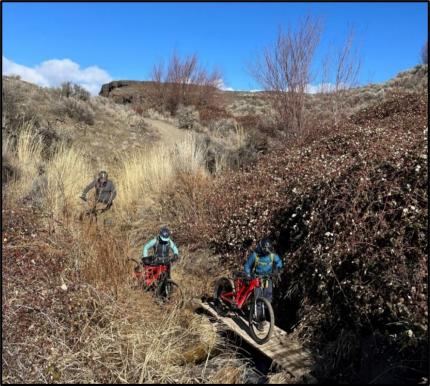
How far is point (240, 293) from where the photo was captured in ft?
17.4

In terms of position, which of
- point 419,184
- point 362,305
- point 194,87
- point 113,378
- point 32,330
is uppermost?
point 194,87

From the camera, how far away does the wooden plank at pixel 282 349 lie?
4.20m

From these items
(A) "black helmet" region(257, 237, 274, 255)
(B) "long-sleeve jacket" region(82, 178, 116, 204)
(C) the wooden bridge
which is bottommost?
(C) the wooden bridge

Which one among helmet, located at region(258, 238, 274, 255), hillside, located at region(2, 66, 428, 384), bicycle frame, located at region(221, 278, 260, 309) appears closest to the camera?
hillside, located at region(2, 66, 428, 384)

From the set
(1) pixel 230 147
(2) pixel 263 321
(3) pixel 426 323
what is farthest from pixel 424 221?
(1) pixel 230 147

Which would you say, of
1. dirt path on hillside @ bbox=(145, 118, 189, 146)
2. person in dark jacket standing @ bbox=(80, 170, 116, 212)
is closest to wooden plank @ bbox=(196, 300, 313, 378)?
person in dark jacket standing @ bbox=(80, 170, 116, 212)

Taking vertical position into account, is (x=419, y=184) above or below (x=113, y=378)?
above

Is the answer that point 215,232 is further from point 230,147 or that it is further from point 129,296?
point 230,147

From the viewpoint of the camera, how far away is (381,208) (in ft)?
15.7

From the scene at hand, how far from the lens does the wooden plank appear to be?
13.8ft

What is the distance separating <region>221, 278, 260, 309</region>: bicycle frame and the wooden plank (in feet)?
0.78

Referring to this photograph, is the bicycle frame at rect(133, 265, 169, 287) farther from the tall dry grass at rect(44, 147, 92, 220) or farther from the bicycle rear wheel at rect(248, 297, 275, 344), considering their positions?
the tall dry grass at rect(44, 147, 92, 220)

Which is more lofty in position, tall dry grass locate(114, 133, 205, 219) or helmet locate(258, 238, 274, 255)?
tall dry grass locate(114, 133, 205, 219)

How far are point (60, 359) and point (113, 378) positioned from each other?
1.65 feet
